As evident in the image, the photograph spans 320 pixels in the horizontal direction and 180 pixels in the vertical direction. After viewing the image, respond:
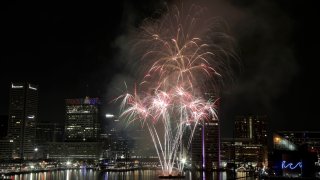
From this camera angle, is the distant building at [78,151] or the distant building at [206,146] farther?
the distant building at [78,151]

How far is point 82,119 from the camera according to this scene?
578ft

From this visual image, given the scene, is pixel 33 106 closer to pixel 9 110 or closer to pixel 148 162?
pixel 9 110

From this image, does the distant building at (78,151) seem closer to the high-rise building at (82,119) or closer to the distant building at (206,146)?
the high-rise building at (82,119)

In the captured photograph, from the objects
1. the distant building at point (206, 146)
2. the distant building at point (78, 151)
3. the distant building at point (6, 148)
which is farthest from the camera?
the distant building at point (78, 151)

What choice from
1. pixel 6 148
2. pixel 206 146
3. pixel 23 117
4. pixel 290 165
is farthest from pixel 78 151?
pixel 290 165

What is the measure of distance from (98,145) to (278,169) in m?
108

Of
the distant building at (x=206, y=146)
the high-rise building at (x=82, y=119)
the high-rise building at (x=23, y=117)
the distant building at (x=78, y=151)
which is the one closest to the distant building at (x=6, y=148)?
the high-rise building at (x=23, y=117)

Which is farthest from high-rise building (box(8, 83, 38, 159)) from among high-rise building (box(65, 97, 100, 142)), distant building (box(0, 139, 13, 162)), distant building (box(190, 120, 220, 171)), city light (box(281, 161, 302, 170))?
city light (box(281, 161, 302, 170))

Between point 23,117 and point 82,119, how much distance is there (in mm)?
24078

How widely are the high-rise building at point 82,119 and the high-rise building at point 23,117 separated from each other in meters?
13.8

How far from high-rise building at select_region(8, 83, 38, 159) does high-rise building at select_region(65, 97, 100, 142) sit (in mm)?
13751

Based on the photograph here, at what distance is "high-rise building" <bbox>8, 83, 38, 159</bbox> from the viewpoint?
157m

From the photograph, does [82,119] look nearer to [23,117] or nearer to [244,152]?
[23,117]

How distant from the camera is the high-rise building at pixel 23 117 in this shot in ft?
516
